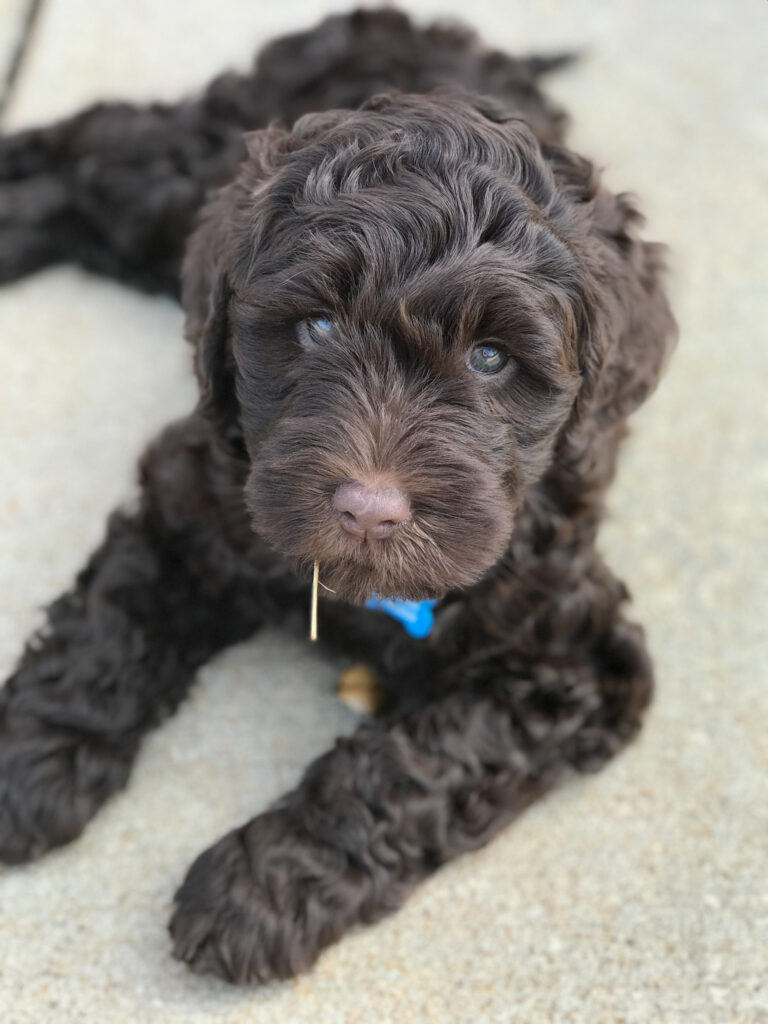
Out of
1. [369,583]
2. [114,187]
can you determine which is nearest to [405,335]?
[369,583]

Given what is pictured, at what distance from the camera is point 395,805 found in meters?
2.41

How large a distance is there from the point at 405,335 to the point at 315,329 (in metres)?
0.22

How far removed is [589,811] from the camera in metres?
2.69

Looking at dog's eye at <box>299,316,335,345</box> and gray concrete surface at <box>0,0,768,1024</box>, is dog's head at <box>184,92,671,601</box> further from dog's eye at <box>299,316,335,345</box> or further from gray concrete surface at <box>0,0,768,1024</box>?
gray concrete surface at <box>0,0,768,1024</box>

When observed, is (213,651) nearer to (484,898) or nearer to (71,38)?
(484,898)

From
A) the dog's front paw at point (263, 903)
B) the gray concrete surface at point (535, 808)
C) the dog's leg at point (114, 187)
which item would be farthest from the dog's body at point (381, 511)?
the dog's leg at point (114, 187)

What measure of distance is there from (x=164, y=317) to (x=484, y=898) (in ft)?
7.89


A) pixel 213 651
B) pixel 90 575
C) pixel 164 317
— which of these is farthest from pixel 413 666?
pixel 164 317

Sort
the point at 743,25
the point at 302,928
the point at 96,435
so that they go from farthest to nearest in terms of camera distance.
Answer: the point at 743,25
the point at 96,435
the point at 302,928

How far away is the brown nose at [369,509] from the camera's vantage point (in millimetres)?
1936

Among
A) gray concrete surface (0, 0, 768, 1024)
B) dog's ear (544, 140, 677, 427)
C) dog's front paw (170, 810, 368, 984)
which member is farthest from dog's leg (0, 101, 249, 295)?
dog's front paw (170, 810, 368, 984)

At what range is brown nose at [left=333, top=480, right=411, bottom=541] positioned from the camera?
1936 mm

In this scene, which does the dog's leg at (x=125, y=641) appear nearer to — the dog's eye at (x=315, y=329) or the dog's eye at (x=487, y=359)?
the dog's eye at (x=315, y=329)

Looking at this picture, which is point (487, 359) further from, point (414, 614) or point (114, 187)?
point (114, 187)
